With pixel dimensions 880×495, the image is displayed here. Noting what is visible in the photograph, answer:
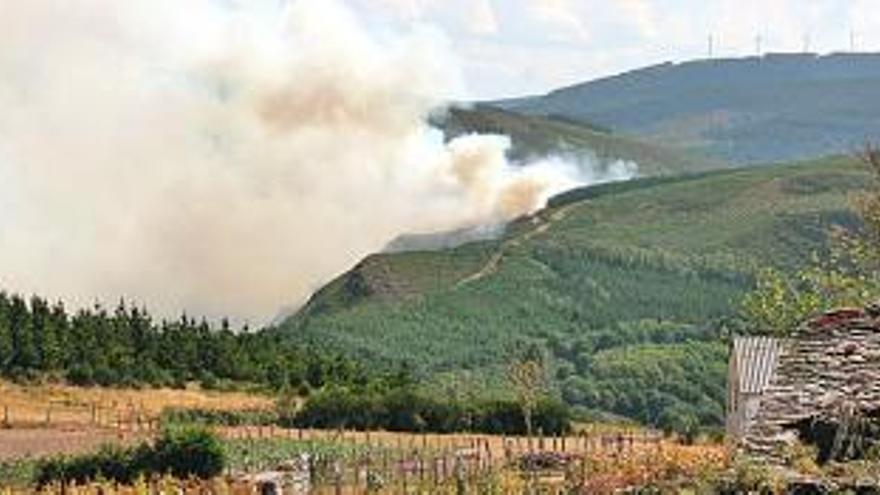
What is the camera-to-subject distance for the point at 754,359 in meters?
64.1

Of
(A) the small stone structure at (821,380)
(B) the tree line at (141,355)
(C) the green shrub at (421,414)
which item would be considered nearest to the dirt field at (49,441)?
(C) the green shrub at (421,414)

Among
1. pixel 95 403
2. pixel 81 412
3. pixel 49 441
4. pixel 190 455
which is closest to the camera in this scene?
pixel 190 455

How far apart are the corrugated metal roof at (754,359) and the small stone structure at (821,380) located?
39.1m

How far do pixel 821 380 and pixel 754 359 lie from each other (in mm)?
45448

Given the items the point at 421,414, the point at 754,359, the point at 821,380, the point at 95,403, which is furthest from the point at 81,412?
the point at 821,380

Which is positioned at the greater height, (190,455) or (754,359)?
(754,359)

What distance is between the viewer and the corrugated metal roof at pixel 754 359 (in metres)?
62.0

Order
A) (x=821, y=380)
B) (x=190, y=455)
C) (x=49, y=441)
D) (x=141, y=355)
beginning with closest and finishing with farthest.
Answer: (x=821, y=380) → (x=190, y=455) → (x=49, y=441) → (x=141, y=355)

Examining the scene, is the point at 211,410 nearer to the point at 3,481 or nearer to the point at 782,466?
the point at 3,481

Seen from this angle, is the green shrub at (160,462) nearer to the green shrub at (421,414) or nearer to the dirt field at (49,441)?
the dirt field at (49,441)

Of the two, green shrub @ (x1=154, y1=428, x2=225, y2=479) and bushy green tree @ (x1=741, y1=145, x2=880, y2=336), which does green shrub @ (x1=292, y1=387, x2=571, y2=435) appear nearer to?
bushy green tree @ (x1=741, y1=145, x2=880, y2=336)

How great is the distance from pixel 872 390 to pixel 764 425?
1270 mm

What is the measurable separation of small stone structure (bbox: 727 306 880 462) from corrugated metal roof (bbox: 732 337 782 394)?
39147 mm

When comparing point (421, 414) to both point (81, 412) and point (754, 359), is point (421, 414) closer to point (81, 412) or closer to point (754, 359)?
point (81, 412)
